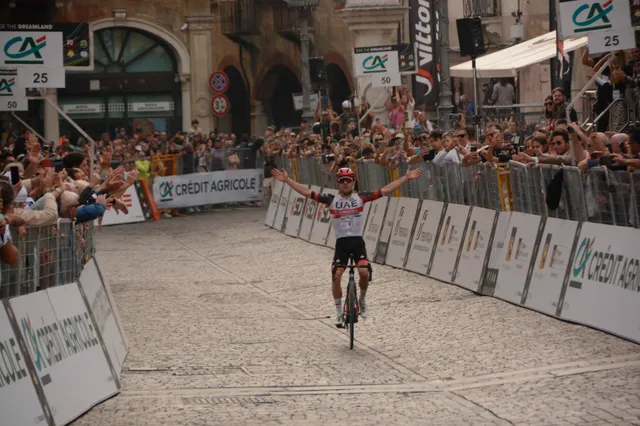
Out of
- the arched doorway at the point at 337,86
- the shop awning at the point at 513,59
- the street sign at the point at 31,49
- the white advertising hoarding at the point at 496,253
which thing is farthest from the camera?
the arched doorway at the point at 337,86

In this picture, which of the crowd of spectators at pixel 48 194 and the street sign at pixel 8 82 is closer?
the crowd of spectators at pixel 48 194

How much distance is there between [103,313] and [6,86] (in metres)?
15.0

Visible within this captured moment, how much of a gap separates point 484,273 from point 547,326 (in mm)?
3222

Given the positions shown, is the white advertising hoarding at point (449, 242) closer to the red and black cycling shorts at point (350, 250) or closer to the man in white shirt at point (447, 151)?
the man in white shirt at point (447, 151)

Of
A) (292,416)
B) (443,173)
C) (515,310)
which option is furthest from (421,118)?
(292,416)

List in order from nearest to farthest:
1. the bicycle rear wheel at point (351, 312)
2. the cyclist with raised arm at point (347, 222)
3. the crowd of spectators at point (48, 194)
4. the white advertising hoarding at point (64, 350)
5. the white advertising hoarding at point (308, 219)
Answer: the white advertising hoarding at point (64, 350)
the crowd of spectators at point (48, 194)
the bicycle rear wheel at point (351, 312)
the cyclist with raised arm at point (347, 222)
the white advertising hoarding at point (308, 219)

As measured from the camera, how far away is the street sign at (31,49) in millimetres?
21641

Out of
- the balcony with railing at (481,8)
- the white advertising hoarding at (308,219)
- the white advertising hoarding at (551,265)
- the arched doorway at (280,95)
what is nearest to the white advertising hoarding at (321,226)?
the white advertising hoarding at (308,219)

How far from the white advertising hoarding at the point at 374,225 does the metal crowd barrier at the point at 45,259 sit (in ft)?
32.8

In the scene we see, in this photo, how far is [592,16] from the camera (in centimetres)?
1694

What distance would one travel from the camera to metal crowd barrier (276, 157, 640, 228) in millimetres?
14727

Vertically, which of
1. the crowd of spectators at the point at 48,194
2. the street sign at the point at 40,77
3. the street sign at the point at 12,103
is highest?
the street sign at the point at 40,77

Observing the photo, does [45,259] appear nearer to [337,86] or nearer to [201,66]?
[337,86]

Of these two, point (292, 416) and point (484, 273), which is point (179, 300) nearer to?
point (484, 273)
